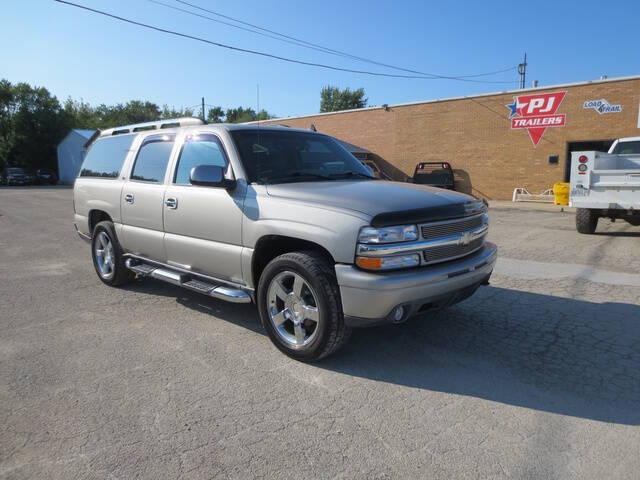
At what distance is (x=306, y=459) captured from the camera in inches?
96.8

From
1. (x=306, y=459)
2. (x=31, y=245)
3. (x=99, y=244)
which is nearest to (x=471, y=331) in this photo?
(x=306, y=459)

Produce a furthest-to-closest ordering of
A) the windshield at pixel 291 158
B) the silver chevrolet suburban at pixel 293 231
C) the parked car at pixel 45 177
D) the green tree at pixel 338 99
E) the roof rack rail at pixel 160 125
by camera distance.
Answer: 1. the green tree at pixel 338 99
2. the parked car at pixel 45 177
3. the roof rack rail at pixel 160 125
4. the windshield at pixel 291 158
5. the silver chevrolet suburban at pixel 293 231

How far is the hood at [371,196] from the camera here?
3.32 metres

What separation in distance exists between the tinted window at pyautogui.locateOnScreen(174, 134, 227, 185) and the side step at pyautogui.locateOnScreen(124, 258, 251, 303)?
0.94 metres

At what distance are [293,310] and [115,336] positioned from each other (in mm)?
1781

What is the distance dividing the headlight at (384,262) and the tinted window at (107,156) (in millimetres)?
3849

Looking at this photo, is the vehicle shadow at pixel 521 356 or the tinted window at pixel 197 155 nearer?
the vehicle shadow at pixel 521 356

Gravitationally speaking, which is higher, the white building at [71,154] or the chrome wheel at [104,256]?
the white building at [71,154]

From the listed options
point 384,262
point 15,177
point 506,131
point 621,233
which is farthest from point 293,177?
point 15,177

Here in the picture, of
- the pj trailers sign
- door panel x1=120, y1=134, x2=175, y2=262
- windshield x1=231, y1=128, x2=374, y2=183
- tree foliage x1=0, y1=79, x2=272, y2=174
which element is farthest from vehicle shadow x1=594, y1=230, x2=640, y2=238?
tree foliage x1=0, y1=79, x2=272, y2=174

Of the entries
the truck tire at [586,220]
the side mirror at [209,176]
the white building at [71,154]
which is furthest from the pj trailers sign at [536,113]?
the white building at [71,154]

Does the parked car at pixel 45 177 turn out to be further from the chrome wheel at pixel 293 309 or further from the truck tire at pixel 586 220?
the chrome wheel at pixel 293 309

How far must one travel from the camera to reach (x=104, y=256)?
6086 millimetres

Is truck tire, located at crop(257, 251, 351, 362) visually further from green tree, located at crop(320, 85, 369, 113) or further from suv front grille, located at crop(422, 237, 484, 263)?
green tree, located at crop(320, 85, 369, 113)
